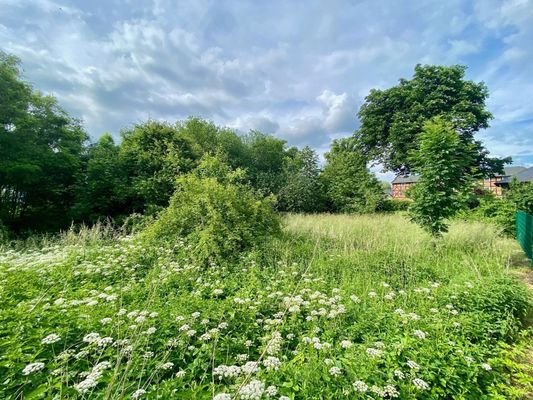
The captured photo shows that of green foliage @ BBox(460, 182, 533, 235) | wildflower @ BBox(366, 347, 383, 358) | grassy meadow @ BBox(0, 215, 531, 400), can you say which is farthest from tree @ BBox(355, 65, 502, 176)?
wildflower @ BBox(366, 347, 383, 358)

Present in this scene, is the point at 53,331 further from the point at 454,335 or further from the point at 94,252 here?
the point at 454,335

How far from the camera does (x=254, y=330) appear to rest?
2428 mm

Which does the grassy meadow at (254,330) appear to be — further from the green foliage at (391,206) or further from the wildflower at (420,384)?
the green foliage at (391,206)

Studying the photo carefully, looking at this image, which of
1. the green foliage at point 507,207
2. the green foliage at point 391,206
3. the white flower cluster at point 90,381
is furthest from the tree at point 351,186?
the white flower cluster at point 90,381

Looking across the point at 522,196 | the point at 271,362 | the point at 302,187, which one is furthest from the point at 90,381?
the point at 302,187

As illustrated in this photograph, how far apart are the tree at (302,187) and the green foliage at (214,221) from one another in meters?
7.36

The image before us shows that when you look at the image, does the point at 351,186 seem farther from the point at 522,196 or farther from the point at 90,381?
the point at 90,381

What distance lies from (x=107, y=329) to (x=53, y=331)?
0.33 meters

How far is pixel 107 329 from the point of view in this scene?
199 centimetres

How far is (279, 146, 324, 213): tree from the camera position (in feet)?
45.1

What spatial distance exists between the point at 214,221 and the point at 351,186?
11.1 m

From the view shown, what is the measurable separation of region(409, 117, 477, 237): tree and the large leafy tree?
9.74 metres

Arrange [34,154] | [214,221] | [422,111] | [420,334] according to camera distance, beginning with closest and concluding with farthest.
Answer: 1. [420,334]
2. [214,221]
3. [34,154]
4. [422,111]

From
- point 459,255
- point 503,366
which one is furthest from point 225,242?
point 459,255
